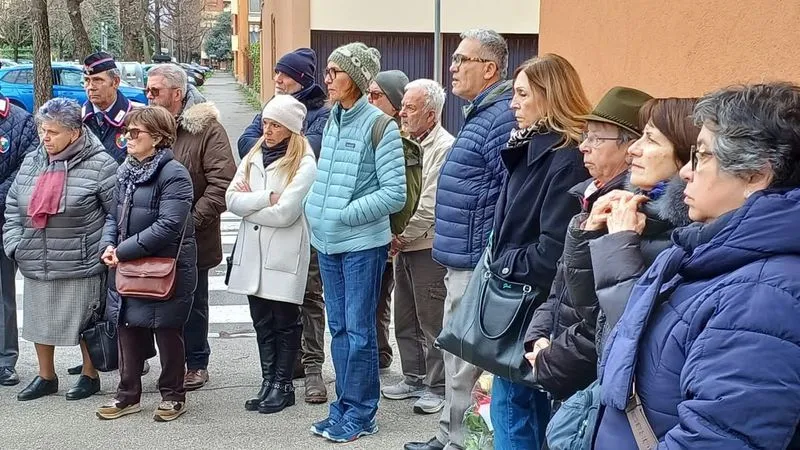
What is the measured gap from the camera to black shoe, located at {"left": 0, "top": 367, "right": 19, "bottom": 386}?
5.45 metres

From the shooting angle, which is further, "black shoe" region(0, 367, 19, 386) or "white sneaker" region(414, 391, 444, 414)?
"black shoe" region(0, 367, 19, 386)

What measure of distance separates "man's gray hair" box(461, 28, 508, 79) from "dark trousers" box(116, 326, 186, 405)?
225 cm

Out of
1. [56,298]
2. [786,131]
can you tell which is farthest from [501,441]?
[56,298]

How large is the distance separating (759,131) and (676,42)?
2.55 m

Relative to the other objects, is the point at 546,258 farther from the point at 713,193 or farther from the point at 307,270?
the point at 307,270

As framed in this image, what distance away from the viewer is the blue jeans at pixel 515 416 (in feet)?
11.0

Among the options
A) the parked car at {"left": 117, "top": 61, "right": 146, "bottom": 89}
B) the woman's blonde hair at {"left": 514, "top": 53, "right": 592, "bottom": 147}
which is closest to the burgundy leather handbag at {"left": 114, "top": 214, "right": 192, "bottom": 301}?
the woman's blonde hair at {"left": 514, "top": 53, "right": 592, "bottom": 147}

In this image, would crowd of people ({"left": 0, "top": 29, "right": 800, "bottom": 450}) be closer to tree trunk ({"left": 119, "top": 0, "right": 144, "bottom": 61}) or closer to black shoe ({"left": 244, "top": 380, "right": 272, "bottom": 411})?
black shoe ({"left": 244, "top": 380, "right": 272, "bottom": 411})

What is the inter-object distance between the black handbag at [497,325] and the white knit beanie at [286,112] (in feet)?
5.91

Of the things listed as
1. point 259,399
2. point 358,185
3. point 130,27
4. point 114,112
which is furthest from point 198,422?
point 130,27

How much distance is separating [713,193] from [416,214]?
2950 millimetres

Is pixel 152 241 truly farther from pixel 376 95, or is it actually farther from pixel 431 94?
pixel 431 94

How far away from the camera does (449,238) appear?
389 centimetres

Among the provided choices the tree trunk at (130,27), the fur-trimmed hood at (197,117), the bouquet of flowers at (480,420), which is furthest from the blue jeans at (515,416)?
the tree trunk at (130,27)
